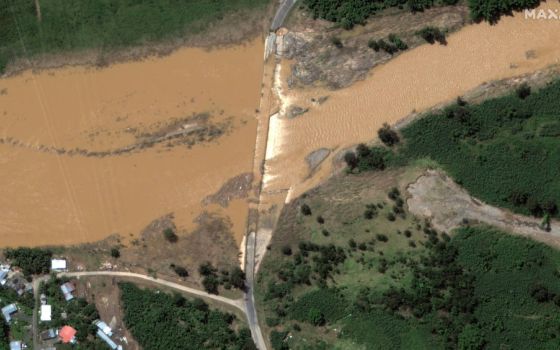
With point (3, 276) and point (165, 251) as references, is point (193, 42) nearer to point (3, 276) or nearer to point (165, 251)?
point (165, 251)

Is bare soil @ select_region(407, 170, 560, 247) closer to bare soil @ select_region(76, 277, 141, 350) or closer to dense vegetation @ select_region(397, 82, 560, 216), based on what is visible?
dense vegetation @ select_region(397, 82, 560, 216)

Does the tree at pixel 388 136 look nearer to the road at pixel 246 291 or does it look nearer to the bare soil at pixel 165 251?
the road at pixel 246 291

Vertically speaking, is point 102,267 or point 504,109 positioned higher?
point 504,109

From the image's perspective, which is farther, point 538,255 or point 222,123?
point 222,123

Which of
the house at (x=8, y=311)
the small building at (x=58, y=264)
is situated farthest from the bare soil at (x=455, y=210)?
the house at (x=8, y=311)

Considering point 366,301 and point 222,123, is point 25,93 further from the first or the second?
point 366,301

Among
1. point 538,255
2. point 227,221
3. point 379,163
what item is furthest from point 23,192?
point 538,255

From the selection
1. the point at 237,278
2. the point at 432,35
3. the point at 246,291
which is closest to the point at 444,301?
the point at 246,291
